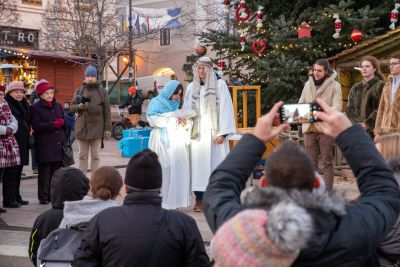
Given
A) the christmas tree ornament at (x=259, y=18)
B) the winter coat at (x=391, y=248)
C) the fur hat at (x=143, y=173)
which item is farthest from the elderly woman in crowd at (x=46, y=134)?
the winter coat at (x=391, y=248)

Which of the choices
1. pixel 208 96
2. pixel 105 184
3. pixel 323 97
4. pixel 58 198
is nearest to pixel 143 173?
pixel 105 184

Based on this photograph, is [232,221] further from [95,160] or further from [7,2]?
[7,2]

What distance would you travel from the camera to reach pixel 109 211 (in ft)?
11.9

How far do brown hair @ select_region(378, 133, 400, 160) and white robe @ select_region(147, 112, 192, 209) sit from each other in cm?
482

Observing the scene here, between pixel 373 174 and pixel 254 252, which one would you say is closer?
pixel 254 252

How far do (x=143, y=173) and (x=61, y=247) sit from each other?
859mm

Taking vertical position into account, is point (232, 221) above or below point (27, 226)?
above

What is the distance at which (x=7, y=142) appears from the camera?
9141 millimetres

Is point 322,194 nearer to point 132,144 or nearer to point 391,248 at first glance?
point 391,248

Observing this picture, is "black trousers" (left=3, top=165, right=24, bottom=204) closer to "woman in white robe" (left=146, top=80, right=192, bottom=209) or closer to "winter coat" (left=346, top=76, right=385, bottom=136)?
"woman in white robe" (left=146, top=80, right=192, bottom=209)

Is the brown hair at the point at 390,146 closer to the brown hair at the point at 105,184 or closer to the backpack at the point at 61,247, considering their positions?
the brown hair at the point at 105,184

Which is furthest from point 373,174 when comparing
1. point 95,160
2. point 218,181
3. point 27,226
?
point 95,160

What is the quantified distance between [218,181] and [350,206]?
1.78ft

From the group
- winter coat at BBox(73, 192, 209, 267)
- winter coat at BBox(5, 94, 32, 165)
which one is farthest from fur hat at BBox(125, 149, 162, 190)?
winter coat at BBox(5, 94, 32, 165)
